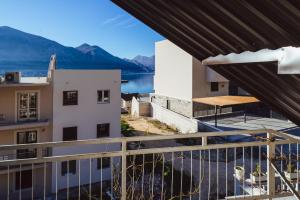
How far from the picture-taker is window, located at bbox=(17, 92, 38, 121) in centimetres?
1897

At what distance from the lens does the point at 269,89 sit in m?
3.62

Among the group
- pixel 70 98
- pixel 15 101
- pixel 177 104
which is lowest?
pixel 177 104

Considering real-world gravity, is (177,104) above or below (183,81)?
below

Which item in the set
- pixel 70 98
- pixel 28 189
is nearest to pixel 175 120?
pixel 70 98

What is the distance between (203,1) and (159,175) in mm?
18419

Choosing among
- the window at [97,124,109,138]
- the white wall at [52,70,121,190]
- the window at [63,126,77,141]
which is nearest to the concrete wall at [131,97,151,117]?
the white wall at [52,70,121,190]

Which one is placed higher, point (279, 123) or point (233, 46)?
point (233, 46)

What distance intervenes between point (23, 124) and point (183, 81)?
629 inches

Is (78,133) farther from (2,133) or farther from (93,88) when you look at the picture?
(2,133)

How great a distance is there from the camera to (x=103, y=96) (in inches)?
824

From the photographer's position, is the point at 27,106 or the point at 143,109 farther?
the point at 143,109

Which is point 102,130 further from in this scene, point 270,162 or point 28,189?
point 270,162

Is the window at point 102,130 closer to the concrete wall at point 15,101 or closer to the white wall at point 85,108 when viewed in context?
the white wall at point 85,108

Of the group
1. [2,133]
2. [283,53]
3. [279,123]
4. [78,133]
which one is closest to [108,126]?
[78,133]
